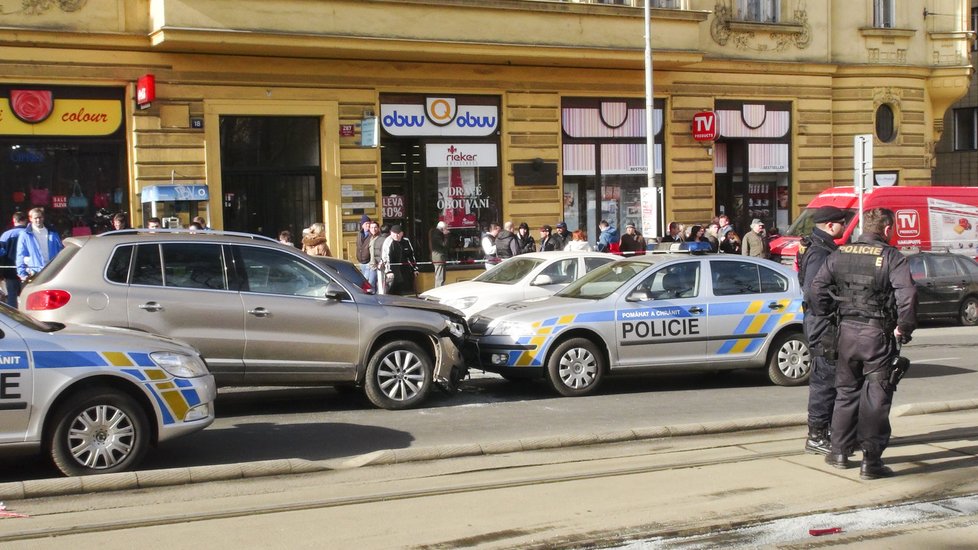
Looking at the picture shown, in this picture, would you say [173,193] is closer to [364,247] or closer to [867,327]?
[364,247]

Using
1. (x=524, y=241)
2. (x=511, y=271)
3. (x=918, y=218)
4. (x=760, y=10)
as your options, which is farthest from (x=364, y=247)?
(x=760, y=10)

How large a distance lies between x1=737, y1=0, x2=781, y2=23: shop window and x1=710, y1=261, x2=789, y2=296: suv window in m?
15.7

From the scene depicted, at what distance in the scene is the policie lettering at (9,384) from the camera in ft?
24.0

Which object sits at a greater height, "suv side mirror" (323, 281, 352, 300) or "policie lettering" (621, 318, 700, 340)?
"suv side mirror" (323, 281, 352, 300)

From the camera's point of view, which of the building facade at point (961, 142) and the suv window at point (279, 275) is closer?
the suv window at point (279, 275)

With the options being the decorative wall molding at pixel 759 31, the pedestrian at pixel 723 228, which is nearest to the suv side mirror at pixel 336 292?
the pedestrian at pixel 723 228

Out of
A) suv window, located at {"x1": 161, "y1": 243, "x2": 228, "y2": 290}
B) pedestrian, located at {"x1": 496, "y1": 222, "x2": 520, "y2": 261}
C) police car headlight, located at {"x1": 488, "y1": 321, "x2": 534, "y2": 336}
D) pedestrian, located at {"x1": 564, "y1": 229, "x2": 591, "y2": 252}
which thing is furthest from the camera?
pedestrian, located at {"x1": 496, "y1": 222, "x2": 520, "y2": 261}

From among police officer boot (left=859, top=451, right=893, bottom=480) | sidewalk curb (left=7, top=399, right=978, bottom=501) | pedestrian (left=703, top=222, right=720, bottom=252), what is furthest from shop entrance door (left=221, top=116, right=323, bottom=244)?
police officer boot (left=859, top=451, right=893, bottom=480)

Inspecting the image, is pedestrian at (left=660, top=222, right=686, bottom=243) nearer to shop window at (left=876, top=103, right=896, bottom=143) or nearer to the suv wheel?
the suv wheel

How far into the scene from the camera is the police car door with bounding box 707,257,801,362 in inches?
483

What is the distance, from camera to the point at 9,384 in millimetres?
7332

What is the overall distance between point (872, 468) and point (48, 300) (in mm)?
6715

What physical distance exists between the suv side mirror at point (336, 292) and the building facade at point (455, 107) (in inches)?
399

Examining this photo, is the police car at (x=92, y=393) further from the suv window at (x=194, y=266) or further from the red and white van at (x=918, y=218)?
the red and white van at (x=918, y=218)
